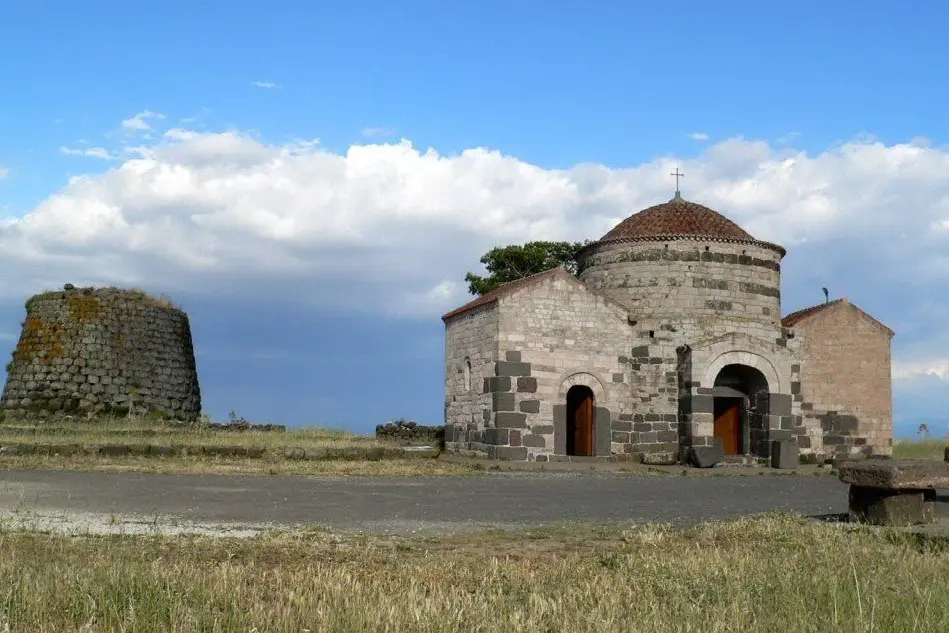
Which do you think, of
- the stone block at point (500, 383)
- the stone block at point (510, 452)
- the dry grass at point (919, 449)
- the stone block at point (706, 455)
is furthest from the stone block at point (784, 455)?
the stone block at point (500, 383)

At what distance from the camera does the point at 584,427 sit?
24.2m

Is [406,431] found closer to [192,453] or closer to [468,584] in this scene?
[192,453]

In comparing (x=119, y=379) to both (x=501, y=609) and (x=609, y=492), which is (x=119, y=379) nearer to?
(x=609, y=492)

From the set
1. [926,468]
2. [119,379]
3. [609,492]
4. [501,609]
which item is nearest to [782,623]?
[501,609]

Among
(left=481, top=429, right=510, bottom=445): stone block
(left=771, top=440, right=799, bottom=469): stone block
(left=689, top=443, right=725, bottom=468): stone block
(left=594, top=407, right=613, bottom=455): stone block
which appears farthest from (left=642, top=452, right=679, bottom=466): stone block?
(left=481, top=429, right=510, bottom=445): stone block

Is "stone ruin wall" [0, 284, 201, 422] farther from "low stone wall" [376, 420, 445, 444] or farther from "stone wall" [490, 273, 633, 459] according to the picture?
"stone wall" [490, 273, 633, 459]

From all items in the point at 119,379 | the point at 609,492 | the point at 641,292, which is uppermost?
the point at 641,292

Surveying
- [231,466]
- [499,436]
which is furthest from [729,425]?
[231,466]

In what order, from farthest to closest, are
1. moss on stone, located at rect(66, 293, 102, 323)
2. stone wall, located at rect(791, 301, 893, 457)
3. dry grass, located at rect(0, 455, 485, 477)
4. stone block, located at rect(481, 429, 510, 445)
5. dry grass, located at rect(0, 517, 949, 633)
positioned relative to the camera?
moss on stone, located at rect(66, 293, 102, 323) → stone wall, located at rect(791, 301, 893, 457) → stone block, located at rect(481, 429, 510, 445) → dry grass, located at rect(0, 455, 485, 477) → dry grass, located at rect(0, 517, 949, 633)

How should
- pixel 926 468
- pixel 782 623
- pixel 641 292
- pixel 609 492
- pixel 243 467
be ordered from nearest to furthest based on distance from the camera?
pixel 782 623 < pixel 926 468 < pixel 609 492 < pixel 243 467 < pixel 641 292

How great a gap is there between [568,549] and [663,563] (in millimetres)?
1447

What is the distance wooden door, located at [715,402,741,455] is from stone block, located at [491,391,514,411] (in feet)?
22.3

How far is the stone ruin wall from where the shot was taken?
26.8m

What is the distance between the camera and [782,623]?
5352 mm
